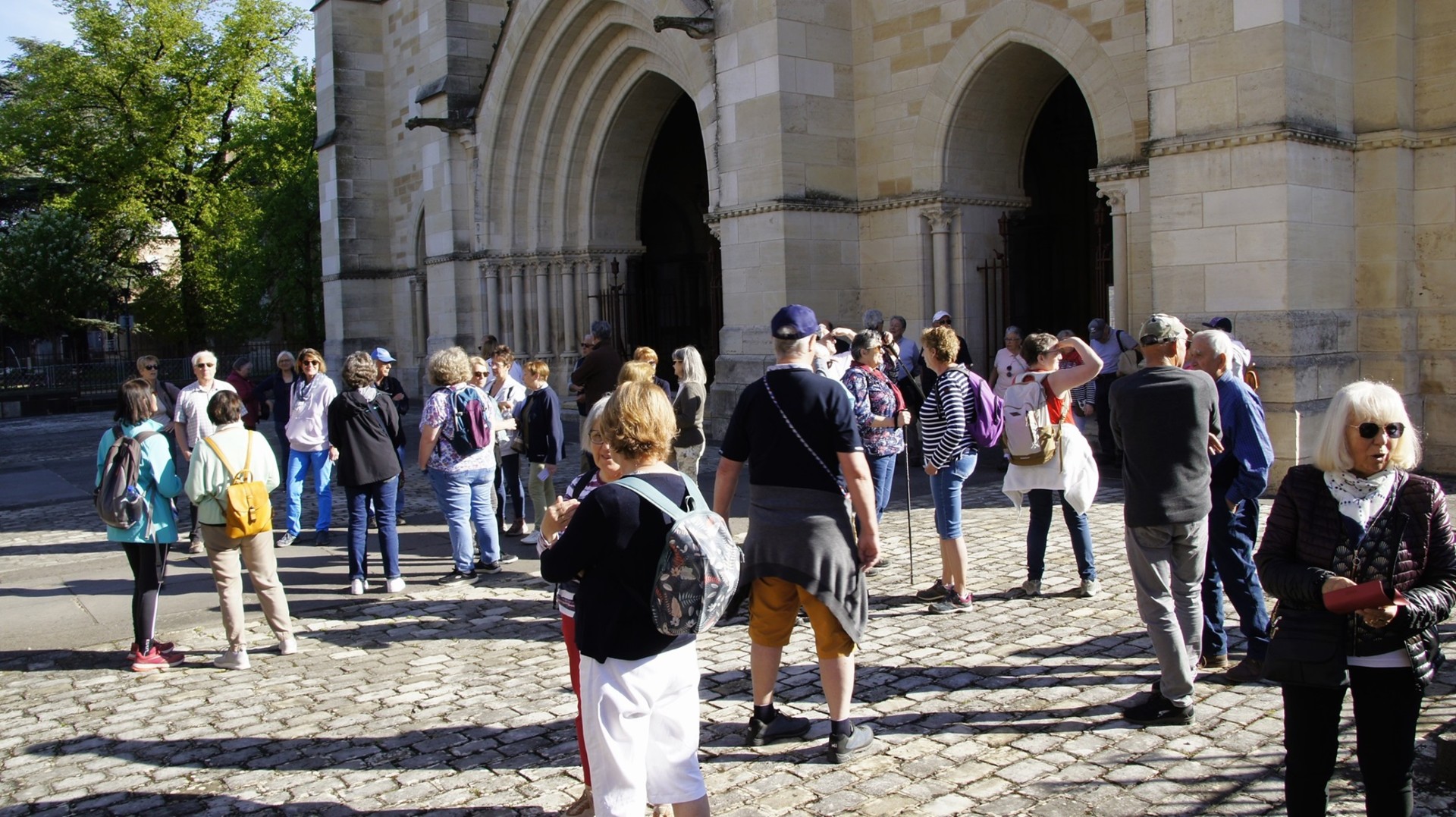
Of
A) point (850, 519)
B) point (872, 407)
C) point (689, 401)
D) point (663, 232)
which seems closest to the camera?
point (850, 519)

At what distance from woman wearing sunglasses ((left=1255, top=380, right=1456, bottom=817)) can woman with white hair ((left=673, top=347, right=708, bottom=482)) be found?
16.8 feet

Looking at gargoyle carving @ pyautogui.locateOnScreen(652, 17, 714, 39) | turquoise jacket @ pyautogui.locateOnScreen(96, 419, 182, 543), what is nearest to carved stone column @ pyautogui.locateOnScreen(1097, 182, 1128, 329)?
gargoyle carving @ pyautogui.locateOnScreen(652, 17, 714, 39)

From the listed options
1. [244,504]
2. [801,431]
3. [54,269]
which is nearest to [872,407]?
[801,431]

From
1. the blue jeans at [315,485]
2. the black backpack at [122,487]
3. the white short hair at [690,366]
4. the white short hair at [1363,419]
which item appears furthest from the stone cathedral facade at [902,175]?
the black backpack at [122,487]

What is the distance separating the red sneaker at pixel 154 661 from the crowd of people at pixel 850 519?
2cm

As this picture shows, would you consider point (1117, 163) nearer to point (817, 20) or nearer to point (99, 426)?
point (817, 20)

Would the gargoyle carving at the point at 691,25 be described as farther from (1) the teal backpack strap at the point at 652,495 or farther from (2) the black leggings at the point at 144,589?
(1) the teal backpack strap at the point at 652,495

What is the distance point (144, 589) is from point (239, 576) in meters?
0.54

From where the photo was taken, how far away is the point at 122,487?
19.8 ft

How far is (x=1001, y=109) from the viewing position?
13625mm

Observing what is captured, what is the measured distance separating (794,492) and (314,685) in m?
2.82

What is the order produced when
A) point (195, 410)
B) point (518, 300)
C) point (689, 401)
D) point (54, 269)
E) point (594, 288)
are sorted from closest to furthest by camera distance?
point (689, 401)
point (195, 410)
point (594, 288)
point (518, 300)
point (54, 269)

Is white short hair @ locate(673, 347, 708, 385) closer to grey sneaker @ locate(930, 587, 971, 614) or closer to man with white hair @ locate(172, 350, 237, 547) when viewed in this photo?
grey sneaker @ locate(930, 587, 971, 614)

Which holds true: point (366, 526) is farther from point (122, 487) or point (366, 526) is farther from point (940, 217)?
point (940, 217)
